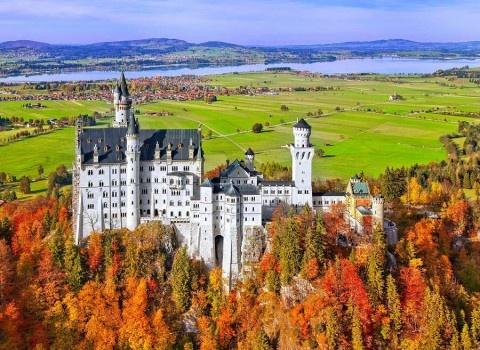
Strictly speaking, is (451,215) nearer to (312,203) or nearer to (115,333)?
(312,203)

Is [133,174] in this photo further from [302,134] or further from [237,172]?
[302,134]

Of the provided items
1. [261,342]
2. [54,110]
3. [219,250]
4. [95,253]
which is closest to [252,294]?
[261,342]

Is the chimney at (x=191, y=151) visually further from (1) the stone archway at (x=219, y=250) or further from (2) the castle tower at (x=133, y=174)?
(1) the stone archway at (x=219, y=250)

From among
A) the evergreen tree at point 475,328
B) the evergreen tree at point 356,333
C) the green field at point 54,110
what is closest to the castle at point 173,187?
the evergreen tree at point 356,333

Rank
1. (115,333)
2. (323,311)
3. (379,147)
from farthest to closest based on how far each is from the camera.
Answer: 1. (379,147)
2. (115,333)
3. (323,311)

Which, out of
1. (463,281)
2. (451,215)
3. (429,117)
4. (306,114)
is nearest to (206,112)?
(306,114)

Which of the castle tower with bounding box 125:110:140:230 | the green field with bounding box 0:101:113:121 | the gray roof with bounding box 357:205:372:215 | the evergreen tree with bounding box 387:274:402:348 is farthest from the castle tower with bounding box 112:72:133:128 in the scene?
the green field with bounding box 0:101:113:121

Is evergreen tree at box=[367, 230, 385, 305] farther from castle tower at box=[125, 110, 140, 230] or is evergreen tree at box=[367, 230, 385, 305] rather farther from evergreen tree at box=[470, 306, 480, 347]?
castle tower at box=[125, 110, 140, 230]
